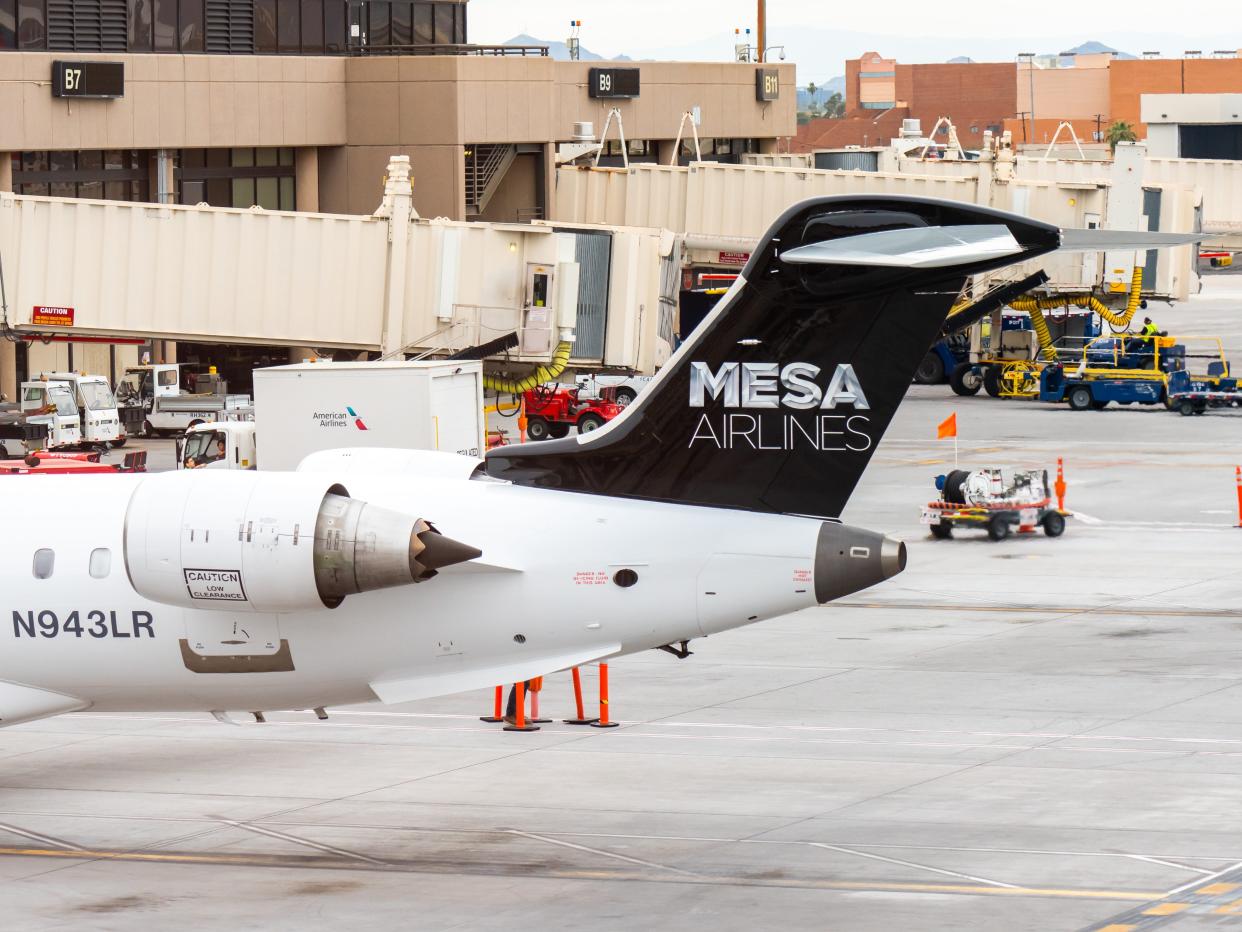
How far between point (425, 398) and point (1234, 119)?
112 m

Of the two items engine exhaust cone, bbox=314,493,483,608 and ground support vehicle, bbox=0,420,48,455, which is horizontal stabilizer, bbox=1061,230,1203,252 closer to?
engine exhaust cone, bbox=314,493,483,608

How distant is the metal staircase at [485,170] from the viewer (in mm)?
69438

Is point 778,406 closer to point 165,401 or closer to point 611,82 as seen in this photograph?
point 165,401

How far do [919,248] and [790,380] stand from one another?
2.29 m

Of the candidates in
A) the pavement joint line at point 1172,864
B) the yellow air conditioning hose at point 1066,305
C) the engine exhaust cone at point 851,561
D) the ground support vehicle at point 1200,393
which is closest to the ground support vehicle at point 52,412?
the yellow air conditioning hose at point 1066,305

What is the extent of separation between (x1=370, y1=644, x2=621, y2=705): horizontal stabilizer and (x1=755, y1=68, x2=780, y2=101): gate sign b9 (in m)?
Result: 71.5

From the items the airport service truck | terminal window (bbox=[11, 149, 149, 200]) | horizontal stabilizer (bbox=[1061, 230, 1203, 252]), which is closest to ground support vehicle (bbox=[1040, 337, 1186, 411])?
the airport service truck

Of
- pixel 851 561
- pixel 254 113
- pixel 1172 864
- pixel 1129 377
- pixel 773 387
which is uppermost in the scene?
pixel 254 113

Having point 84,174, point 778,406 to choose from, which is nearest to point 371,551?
point 778,406

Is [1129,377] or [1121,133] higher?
[1121,133]

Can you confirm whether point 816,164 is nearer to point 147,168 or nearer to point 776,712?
point 147,168

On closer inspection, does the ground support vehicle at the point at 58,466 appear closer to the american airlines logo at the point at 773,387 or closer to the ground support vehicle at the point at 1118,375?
the american airlines logo at the point at 773,387

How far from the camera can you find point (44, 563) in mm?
20062

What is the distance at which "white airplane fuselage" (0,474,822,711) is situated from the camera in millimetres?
18781
